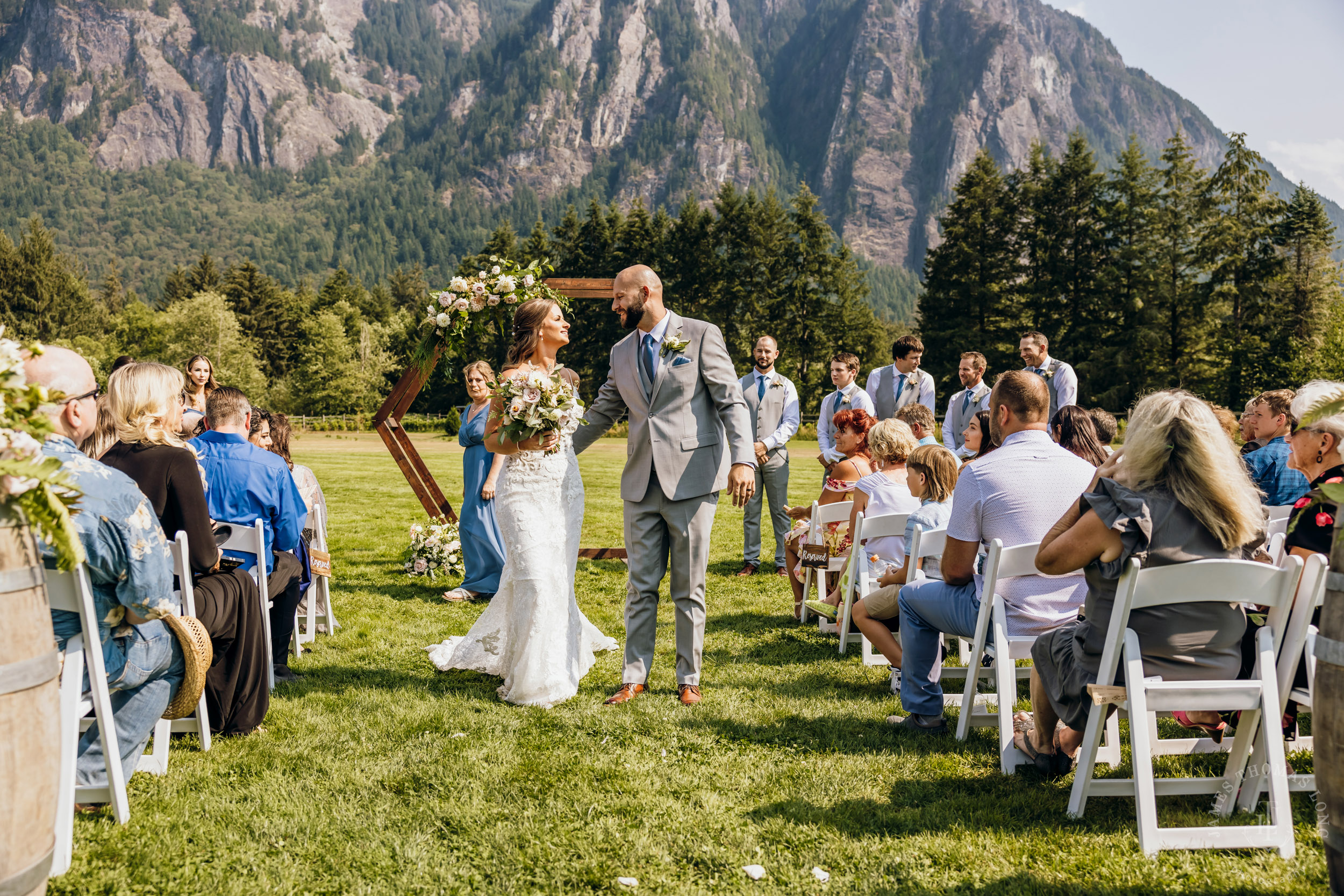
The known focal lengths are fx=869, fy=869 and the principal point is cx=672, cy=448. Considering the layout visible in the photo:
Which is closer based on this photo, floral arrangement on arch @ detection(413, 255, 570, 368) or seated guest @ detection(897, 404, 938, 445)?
floral arrangement on arch @ detection(413, 255, 570, 368)

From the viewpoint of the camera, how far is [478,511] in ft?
27.0

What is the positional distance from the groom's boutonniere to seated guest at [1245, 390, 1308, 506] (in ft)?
13.1

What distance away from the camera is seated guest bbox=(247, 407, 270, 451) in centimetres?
686

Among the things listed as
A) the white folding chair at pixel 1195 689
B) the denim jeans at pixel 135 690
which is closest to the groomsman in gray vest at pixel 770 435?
the white folding chair at pixel 1195 689

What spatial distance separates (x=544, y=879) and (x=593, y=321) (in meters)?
44.0

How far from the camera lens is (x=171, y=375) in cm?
427

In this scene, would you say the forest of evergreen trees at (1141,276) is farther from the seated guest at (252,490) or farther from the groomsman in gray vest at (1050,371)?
the seated guest at (252,490)

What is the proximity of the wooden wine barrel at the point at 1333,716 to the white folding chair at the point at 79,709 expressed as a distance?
11.9ft

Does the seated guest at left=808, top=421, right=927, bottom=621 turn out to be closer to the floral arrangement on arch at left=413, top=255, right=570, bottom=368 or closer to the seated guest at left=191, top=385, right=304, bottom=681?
the floral arrangement on arch at left=413, top=255, right=570, bottom=368

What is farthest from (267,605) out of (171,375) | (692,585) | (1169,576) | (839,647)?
(1169,576)

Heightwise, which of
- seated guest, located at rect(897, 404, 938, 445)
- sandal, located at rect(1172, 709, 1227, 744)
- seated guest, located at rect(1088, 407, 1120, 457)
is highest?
seated guest, located at rect(1088, 407, 1120, 457)

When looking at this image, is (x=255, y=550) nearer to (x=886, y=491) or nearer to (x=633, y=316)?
(x=633, y=316)

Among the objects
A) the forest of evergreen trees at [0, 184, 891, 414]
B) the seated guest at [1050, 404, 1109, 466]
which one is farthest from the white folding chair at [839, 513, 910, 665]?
the forest of evergreen trees at [0, 184, 891, 414]

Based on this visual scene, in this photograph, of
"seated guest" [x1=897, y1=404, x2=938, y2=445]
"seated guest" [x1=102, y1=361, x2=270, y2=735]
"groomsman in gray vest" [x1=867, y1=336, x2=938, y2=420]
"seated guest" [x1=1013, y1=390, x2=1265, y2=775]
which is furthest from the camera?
"groomsman in gray vest" [x1=867, y1=336, x2=938, y2=420]
